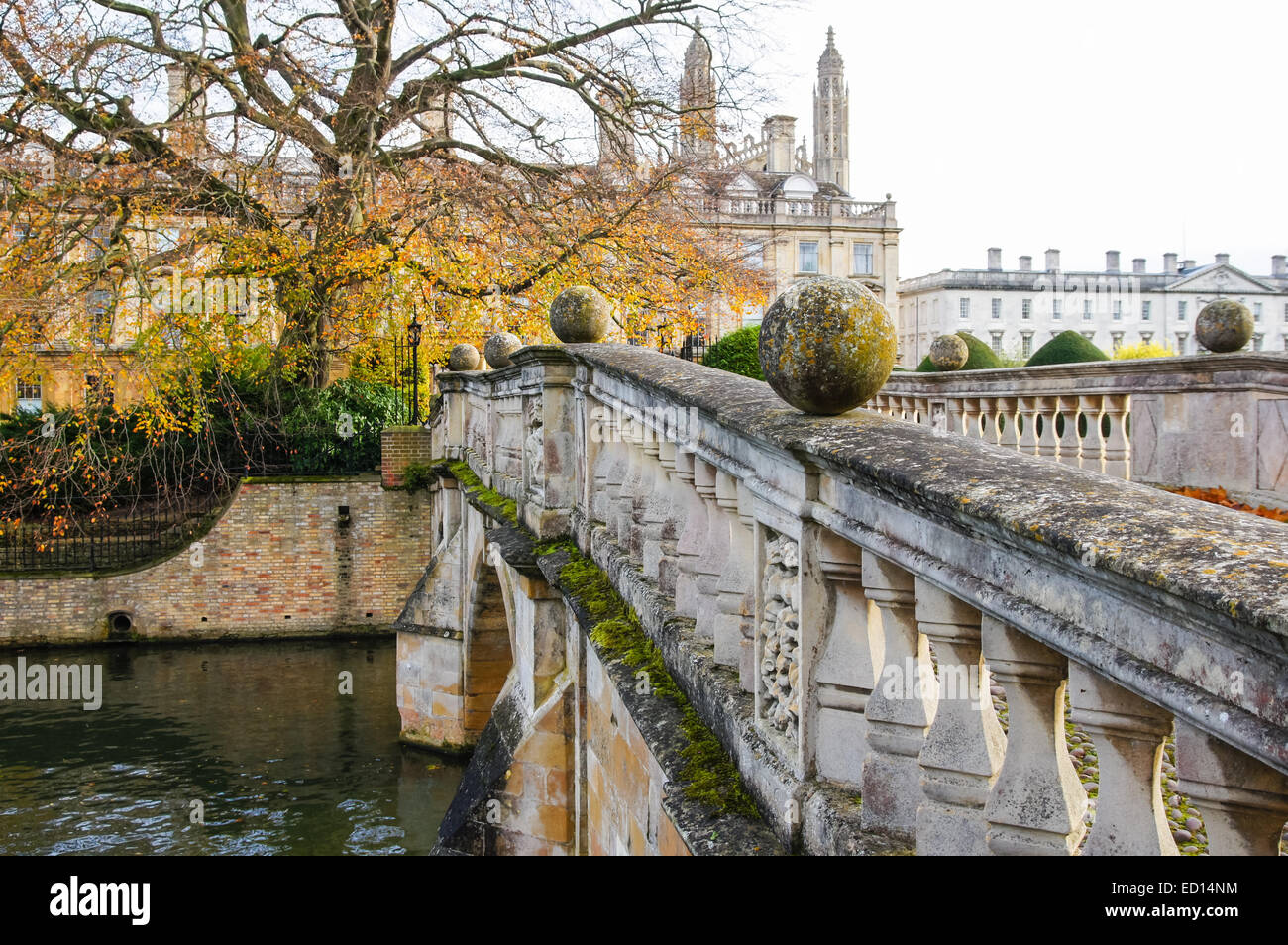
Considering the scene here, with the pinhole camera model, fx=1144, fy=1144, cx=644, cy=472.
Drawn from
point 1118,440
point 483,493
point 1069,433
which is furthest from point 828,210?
point 1118,440

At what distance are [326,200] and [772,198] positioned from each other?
35419mm

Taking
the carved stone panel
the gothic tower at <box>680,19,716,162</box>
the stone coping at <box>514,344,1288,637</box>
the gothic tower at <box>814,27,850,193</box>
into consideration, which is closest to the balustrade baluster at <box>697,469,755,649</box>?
the carved stone panel

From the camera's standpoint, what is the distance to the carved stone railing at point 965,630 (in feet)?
5.08

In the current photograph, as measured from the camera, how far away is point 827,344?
2.86 metres

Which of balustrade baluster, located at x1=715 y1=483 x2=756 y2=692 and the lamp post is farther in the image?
the lamp post

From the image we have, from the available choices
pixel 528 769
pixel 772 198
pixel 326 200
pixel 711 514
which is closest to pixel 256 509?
pixel 326 200

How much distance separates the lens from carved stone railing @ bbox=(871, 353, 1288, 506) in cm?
697

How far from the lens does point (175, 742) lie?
1498 cm

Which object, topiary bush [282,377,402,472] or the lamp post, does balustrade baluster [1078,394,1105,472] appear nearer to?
the lamp post

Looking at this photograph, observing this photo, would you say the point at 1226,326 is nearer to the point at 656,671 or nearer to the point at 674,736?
the point at 656,671

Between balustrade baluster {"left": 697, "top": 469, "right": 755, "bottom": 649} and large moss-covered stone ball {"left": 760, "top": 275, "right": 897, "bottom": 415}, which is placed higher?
large moss-covered stone ball {"left": 760, "top": 275, "right": 897, "bottom": 415}

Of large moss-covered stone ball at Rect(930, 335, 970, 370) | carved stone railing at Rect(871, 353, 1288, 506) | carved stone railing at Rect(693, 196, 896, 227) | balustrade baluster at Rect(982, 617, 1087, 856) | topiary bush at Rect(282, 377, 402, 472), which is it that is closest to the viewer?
balustrade baluster at Rect(982, 617, 1087, 856)

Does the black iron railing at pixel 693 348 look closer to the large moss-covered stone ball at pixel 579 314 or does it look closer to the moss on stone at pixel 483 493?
the moss on stone at pixel 483 493

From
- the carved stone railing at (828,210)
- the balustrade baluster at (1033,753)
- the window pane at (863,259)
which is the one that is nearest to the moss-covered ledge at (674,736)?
the balustrade baluster at (1033,753)
